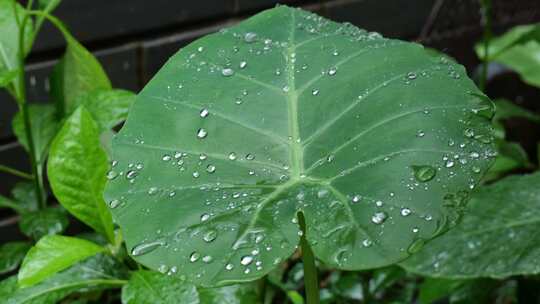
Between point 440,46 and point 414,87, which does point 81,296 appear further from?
point 440,46

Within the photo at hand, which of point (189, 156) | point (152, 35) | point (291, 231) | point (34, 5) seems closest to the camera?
point (291, 231)

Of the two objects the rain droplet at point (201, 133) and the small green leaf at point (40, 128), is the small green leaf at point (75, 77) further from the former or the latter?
the rain droplet at point (201, 133)

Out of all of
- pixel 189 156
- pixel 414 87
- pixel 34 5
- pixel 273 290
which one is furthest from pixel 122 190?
pixel 34 5

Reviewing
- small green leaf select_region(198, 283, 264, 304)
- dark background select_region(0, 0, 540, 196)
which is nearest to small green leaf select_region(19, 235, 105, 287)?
small green leaf select_region(198, 283, 264, 304)

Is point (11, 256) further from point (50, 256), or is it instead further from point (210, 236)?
point (210, 236)

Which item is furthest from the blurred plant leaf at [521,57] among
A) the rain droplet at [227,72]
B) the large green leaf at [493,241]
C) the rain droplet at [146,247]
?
the rain droplet at [146,247]

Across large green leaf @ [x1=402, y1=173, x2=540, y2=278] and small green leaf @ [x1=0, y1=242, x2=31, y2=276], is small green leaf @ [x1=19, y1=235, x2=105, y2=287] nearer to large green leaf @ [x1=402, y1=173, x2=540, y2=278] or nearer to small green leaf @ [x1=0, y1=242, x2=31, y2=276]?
small green leaf @ [x1=0, y1=242, x2=31, y2=276]
